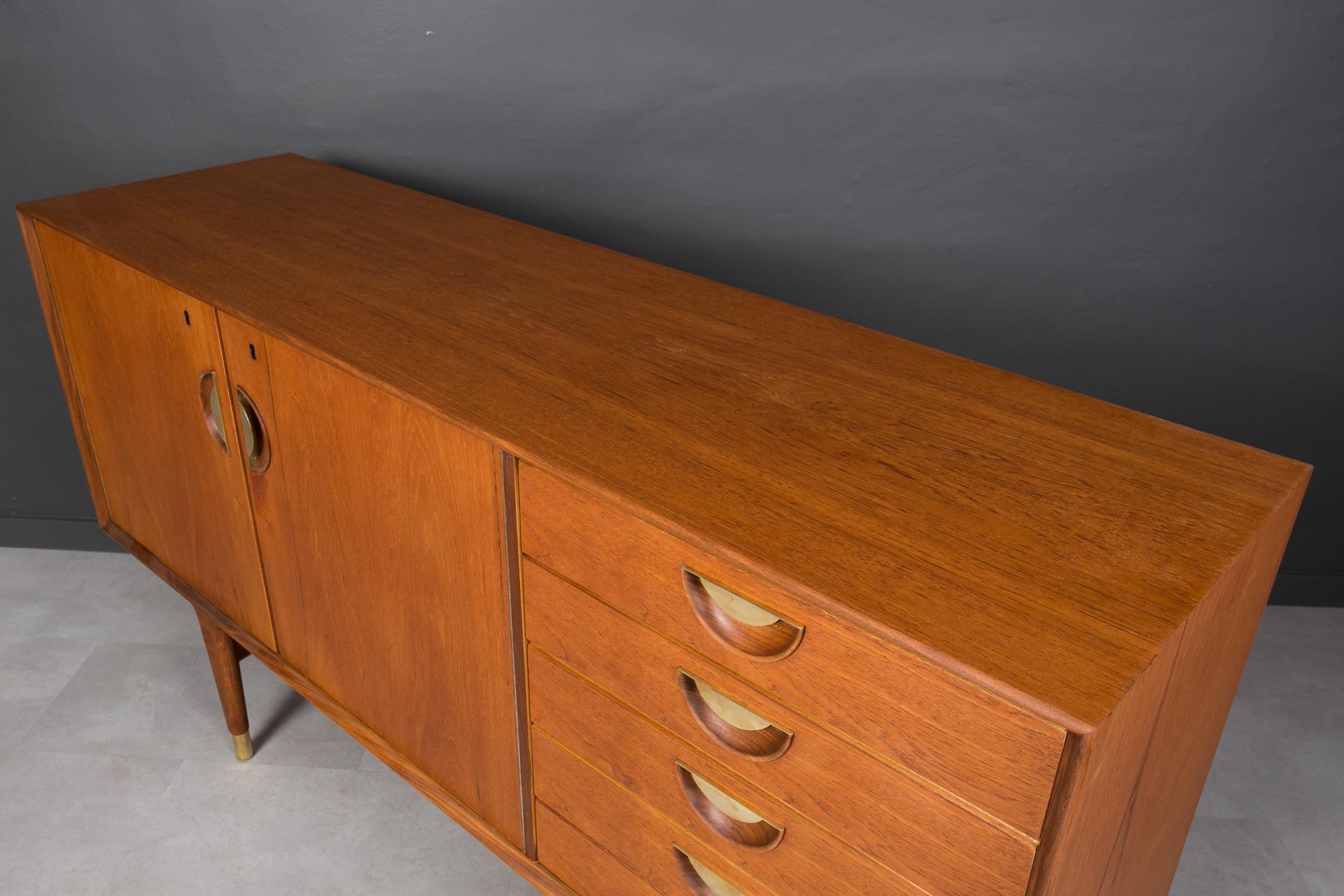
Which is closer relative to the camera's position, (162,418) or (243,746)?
(162,418)

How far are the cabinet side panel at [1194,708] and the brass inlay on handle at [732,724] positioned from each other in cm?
33

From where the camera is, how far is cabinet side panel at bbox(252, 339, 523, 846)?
4.00ft

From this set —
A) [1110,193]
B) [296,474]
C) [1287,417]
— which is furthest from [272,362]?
[1287,417]

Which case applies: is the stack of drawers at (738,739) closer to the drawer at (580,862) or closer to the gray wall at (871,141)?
the drawer at (580,862)

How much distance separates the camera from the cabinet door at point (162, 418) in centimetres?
151

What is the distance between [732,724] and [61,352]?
1357 mm

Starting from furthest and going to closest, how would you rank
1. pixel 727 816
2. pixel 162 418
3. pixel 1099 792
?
pixel 162 418
pixel 727 816
pixel 1099 792

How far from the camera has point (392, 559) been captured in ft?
4.41

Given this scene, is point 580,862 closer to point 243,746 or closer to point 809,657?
point 809,657

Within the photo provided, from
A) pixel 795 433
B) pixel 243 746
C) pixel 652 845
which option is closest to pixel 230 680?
pixel 243 746

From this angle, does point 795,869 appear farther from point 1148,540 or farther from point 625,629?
point 1148,540

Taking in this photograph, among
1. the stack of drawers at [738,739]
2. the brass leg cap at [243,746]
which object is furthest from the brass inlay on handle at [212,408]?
the brass leg cap at [243,746]

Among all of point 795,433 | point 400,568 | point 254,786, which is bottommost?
point 254,786

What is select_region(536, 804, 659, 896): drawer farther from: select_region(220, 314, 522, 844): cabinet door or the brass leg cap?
the brass leg cap
